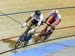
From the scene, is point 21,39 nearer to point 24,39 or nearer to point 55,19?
point 24,39

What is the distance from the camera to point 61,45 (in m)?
1.97

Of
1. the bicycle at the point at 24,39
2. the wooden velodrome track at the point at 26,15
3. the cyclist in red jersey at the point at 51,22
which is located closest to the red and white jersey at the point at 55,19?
the cyclist in red jersey at the point at 51,22

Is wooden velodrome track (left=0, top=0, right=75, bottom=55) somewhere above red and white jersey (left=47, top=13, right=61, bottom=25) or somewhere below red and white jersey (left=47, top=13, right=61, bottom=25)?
below

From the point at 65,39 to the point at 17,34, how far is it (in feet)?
1.26

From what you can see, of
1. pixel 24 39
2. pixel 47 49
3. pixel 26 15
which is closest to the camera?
pixel 24 39

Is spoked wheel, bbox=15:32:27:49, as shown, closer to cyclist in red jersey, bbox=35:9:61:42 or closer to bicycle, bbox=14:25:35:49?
bicycle, bbox=14:25:35:49

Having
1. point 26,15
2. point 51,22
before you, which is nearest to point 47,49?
point 51,22

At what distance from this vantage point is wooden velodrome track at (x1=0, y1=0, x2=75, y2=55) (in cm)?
218

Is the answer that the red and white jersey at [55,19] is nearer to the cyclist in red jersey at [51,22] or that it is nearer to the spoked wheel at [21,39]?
the cyclist in red jersey at [51,22]

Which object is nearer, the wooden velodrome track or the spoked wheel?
the spoked wheel

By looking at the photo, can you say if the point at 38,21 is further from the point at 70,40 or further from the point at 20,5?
the point at 20,5

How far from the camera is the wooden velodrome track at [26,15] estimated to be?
218cm

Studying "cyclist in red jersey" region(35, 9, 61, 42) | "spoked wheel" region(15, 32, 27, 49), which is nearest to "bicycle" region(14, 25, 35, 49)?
"spoked wheel" region(15, 32, 27, 49)

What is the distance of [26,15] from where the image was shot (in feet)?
8.40
